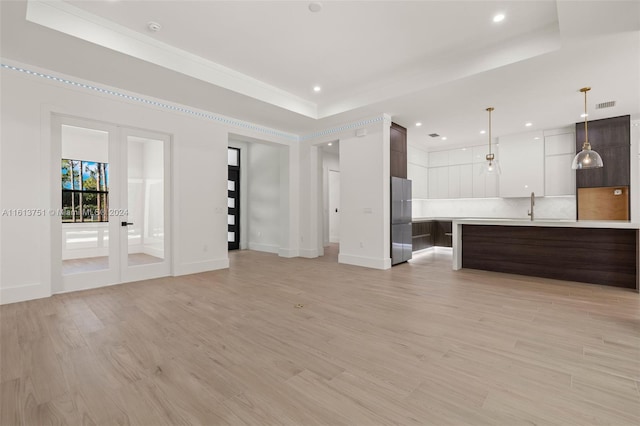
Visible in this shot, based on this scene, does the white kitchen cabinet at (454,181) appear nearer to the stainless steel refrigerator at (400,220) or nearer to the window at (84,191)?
the stainless steel refrigerator at (400,220)

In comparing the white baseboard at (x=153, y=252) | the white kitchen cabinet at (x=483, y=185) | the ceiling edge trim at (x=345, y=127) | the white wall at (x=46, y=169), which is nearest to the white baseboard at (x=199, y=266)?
the white wall at (x=46, y=169)

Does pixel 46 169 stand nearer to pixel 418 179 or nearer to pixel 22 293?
pixel 22 293

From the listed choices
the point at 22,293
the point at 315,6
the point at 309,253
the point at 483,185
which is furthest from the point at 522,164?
the point at 22,293

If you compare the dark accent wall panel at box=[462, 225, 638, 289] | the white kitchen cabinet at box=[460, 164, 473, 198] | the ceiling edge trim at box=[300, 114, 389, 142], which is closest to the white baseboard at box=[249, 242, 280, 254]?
the ceiling edge trim at box=[300, 114, 389, 142]

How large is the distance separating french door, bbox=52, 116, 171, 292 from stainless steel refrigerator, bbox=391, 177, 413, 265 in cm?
424

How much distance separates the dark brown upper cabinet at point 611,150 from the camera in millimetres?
5848

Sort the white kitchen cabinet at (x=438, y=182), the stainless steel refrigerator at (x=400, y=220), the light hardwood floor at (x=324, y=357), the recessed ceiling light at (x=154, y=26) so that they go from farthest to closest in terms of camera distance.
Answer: the white kitchen cabinet at (x=438, y=182) → the stainless steel refrigerator at (x=400, y=220) → the recessed ceiling light at (x=154, y=26) → the light hardwood floor at (x=324, y=357)

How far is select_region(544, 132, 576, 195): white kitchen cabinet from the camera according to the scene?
659cm

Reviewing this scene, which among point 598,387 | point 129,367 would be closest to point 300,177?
point 129,367

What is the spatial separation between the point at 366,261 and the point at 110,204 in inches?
→ 180

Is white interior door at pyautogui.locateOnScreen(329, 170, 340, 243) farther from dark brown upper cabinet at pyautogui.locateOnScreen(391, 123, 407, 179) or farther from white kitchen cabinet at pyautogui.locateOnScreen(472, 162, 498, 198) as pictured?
white kitchen cabinet at pyautogui.locateOnScreen(472, 162, 498, 198)

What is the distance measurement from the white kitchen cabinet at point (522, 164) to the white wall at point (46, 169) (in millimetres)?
7159

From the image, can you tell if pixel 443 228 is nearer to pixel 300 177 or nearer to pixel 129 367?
pixel 300 177

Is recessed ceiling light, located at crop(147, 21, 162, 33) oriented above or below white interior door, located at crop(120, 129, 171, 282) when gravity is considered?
above
